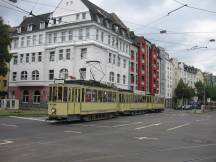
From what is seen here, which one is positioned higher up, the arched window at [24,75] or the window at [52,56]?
the window at [52,56]

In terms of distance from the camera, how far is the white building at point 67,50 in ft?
169

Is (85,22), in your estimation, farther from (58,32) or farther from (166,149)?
(166,149)

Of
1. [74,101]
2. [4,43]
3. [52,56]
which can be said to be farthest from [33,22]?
[74,101]

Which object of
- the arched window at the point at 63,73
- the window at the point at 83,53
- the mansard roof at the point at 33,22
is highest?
the mansard roof at the point at 33,22

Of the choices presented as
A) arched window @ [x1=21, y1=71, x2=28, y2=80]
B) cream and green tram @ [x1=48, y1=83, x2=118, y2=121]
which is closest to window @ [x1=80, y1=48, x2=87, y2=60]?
arched window @ [x1=21, y1=71, x2=28, y2=80]

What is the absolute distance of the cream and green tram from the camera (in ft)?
81.6

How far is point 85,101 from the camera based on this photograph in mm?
27375

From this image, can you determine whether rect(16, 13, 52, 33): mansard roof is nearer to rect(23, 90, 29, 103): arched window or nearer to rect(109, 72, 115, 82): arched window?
rect(23, 90, 29, 103): arched window

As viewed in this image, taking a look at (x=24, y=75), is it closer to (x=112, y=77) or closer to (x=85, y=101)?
(x=112, y=77)

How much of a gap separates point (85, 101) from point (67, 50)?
89.3 feet

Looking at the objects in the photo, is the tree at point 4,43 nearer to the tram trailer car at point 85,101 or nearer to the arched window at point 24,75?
the arched window at point 24,75

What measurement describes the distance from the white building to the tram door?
2161 cm

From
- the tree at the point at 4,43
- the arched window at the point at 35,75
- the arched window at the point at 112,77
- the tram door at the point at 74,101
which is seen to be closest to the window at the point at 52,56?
the arched window at the point at 35,75

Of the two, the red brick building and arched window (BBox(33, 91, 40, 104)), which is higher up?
the red brick building
